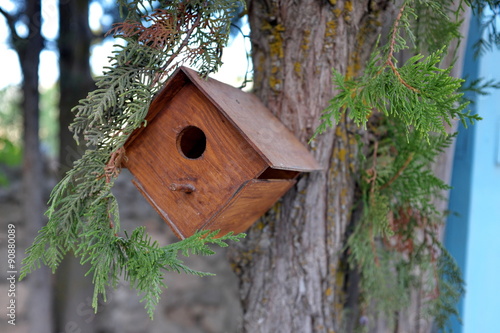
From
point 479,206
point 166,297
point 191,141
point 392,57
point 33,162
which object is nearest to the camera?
point 392,57

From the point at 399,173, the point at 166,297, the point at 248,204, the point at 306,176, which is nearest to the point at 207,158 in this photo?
the point at 248,204

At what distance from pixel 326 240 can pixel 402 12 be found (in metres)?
0.66

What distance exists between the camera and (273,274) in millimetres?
1332

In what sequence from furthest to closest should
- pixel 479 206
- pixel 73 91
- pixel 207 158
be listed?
pixel 73 91 → pixel 479 206 → pixel 207 158

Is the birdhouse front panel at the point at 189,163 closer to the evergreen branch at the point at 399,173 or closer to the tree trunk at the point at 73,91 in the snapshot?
the evergreen branch at the point at 399,173

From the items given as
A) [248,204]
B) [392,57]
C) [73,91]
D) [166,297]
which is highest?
[73,91]

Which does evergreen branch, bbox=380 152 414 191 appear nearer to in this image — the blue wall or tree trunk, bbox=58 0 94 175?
the blue wall

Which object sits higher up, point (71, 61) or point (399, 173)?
point (71, 61)

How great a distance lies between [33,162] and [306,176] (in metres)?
1.95

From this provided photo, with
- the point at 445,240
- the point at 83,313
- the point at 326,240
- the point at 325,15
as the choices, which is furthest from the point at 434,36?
the point at 83,313

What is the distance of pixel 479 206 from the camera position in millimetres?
1741

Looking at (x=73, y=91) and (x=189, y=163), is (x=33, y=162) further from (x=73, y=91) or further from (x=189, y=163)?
(x=189, y=163)

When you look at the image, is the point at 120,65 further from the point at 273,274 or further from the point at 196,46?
the point at 273,274

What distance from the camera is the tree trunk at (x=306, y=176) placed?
4.08 ft
